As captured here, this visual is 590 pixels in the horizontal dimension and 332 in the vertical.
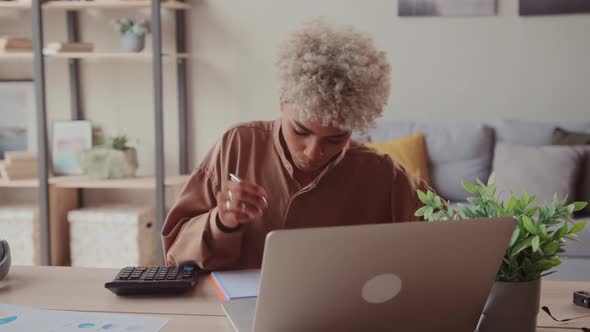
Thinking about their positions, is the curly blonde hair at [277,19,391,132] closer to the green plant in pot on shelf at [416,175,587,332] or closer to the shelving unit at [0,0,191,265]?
the green plant in pot on shelf at [416,175,587,332]

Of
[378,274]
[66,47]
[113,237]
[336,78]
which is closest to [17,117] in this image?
[66,47]

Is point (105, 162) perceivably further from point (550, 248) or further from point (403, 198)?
point (550, 248)

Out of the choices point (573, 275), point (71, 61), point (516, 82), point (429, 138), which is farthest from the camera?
point (71, 61)

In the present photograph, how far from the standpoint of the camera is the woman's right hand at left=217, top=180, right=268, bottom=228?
1.30m

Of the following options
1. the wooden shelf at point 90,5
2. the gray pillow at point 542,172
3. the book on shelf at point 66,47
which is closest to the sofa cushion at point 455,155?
the gray pillow at point 542,172

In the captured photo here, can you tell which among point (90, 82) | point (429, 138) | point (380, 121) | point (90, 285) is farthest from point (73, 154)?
point (90, 285)

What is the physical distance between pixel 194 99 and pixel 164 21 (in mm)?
459

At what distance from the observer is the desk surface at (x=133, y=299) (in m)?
1.17

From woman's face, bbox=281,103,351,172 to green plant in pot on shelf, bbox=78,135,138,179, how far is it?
7.57ft

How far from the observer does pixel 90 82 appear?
13.1 feet

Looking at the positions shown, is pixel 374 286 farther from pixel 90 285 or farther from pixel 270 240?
pixel 90 285

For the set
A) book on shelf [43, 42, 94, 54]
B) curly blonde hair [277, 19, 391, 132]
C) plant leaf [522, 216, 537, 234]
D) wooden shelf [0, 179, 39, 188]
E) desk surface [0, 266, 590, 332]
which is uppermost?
book on shelf [43, 42, 94, 54]

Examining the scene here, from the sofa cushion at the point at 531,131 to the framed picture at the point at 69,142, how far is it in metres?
2.22

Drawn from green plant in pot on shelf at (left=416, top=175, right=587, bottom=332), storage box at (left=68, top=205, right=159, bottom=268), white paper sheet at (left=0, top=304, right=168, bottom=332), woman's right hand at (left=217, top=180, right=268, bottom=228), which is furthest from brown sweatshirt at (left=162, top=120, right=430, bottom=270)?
storage box at (left=68, top=205, right=159, bottom=268)
